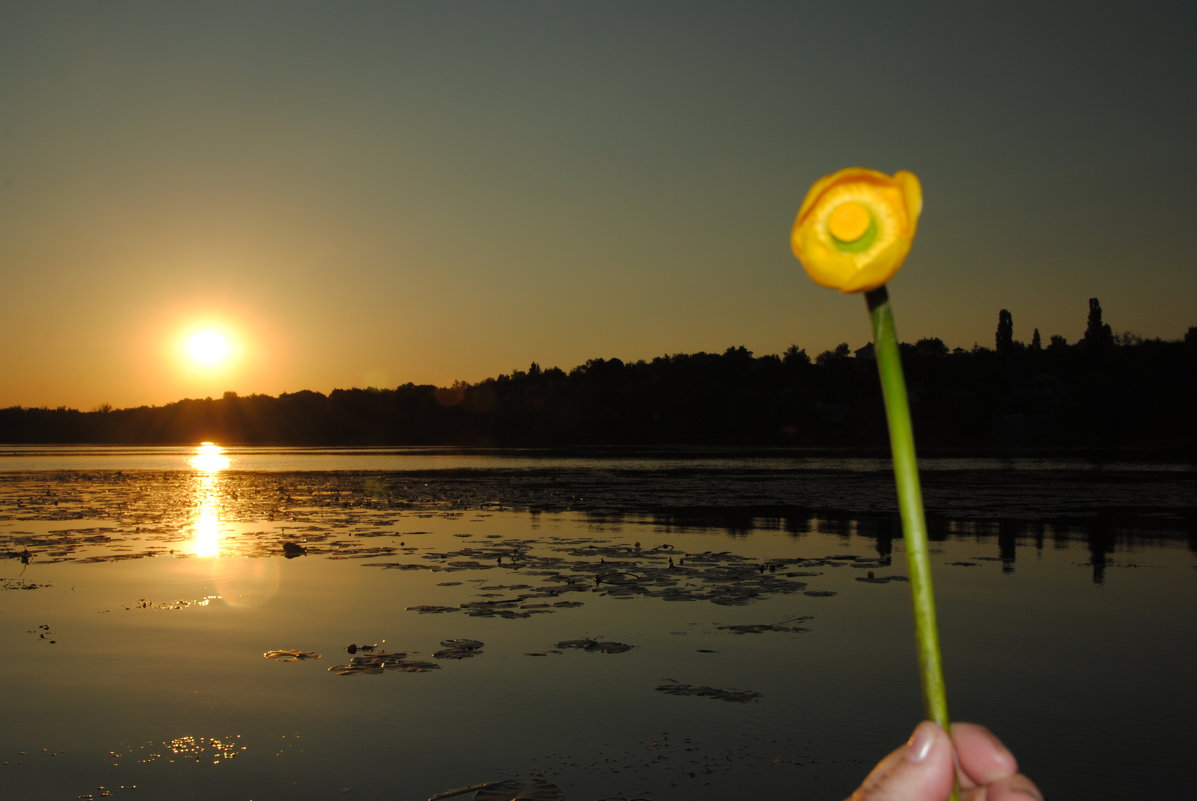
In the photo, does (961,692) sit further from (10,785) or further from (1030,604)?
(10,785)

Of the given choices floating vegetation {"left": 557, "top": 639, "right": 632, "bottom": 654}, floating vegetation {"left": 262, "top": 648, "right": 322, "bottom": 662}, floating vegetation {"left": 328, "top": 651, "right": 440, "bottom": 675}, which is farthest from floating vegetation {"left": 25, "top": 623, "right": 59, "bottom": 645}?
floating vegetation {"left": 557, "top": 639, "right": 632, "bottom": 654}

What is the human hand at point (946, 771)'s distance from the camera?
1083mm

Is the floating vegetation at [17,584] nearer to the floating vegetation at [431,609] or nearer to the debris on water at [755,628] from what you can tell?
the floating vegetation at [431,609]

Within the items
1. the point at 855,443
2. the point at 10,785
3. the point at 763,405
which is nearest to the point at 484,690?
the point at 10,785

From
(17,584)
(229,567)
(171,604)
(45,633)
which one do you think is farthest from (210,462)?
(45,633)

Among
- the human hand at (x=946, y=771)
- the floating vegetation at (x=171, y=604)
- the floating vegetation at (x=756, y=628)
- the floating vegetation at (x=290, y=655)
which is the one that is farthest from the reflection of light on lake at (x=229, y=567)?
the human hand at (x=946, y=771)

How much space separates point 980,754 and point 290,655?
30.0ft

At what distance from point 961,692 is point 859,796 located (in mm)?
7754

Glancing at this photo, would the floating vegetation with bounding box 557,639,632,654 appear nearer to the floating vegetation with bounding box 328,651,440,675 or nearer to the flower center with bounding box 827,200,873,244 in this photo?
the floating vegetation with bounding box 328,651,440,675

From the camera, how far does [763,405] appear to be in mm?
112688

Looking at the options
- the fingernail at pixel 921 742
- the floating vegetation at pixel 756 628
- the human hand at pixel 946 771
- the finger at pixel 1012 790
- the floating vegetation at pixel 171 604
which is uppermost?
the fingernail at pixel 921 742

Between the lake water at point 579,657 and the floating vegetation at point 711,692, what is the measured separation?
0.03m

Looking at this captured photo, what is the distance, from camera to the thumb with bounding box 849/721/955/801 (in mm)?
1071

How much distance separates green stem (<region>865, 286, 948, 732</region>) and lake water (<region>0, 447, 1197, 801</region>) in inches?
213
